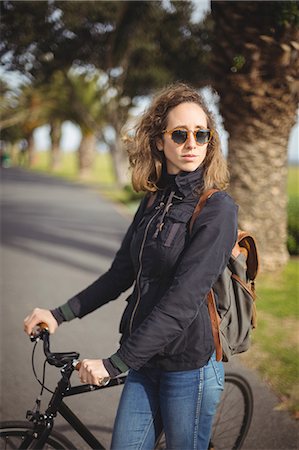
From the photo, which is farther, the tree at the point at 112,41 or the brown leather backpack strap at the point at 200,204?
the tree at the point at 112,41

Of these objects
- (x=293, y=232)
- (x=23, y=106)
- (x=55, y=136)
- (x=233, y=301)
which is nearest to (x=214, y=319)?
(x=233, y=301)

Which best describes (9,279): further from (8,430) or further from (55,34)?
(55,34)

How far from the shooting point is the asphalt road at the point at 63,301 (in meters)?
3.60

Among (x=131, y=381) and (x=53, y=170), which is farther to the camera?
(x=53, y=170)

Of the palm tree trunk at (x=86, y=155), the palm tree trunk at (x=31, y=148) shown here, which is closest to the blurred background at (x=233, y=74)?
the palm tree trunk at (x=86, y=155)

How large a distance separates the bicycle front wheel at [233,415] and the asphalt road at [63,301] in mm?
232

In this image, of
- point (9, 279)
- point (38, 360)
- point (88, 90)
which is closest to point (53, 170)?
point (88, 90)

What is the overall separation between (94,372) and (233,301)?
26.0 inches

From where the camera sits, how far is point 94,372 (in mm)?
1846

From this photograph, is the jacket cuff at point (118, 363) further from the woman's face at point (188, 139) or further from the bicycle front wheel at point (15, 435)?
the woman's face at point (188, 139)

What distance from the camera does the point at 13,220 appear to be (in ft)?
44.1

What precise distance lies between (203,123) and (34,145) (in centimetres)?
5789

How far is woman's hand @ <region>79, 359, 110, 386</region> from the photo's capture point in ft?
6.06

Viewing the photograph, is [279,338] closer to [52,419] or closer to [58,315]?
[58,315]
